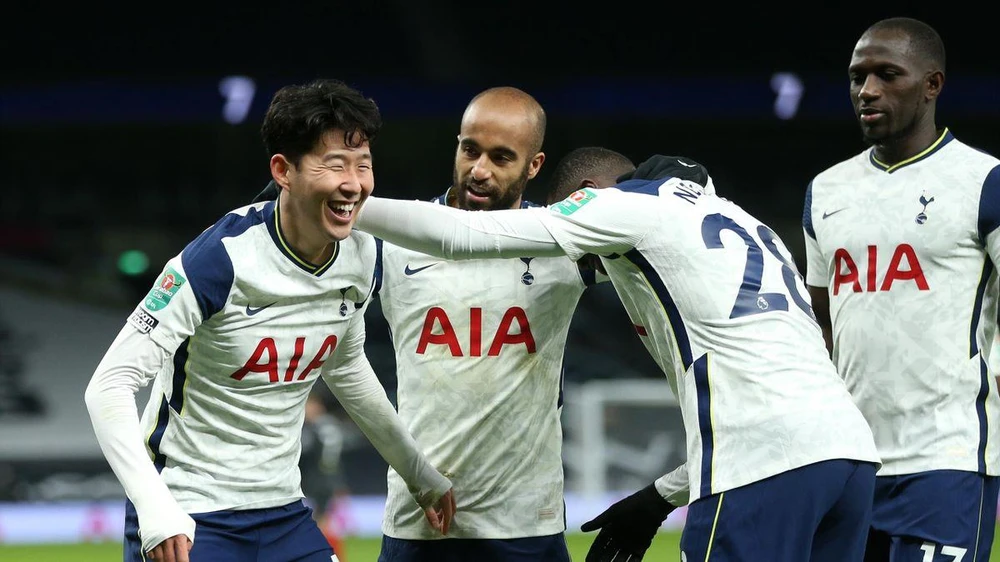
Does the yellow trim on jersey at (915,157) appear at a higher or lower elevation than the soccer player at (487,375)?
higher

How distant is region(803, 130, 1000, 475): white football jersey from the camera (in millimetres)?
4176

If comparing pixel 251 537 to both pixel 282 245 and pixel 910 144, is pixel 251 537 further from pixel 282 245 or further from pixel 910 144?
pixel 910 144

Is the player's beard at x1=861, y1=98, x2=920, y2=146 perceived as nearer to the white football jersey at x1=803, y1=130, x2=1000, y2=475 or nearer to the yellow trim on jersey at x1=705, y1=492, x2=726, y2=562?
the white football jersey at x1=803, y1=130, x2=1000, y2=475

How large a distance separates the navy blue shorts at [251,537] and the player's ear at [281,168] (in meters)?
0.93

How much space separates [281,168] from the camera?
3670 millimetres

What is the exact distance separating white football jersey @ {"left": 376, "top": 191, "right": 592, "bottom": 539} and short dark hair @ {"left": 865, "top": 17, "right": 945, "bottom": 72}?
52.9 inches

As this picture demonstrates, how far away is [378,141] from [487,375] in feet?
50.5

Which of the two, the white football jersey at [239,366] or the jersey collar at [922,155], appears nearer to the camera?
the white football jersey at [239,366]

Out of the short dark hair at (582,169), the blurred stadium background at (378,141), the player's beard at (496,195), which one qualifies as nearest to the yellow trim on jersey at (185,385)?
the player's beard at (496,195)

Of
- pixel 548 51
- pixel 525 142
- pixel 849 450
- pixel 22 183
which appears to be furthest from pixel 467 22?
pixel 849 450

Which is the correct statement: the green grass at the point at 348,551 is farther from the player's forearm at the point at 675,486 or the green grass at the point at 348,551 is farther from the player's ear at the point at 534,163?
the player's forearm at the point at 675,486

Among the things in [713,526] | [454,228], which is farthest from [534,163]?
[713,526]

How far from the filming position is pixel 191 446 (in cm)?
363

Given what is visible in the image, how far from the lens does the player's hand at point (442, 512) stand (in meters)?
4.26
